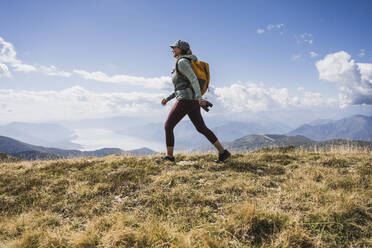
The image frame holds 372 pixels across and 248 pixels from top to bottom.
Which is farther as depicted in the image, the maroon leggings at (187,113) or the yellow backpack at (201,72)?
the maroon leggings at (187,113)

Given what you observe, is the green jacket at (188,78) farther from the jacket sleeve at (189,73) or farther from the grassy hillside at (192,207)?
the grassy hillside at (192,207)

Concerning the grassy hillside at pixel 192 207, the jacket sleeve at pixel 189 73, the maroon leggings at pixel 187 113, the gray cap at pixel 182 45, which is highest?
the gray cap at pixel 182 45

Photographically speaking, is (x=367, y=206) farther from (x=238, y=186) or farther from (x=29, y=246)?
(x=29, y=246)

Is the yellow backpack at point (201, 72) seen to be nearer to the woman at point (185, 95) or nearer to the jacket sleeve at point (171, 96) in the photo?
the woman at point (185, 95)

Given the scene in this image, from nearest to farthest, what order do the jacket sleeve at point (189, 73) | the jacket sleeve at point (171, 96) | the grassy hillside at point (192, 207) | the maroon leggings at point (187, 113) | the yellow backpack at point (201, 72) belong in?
the grassy hillside at point (192, 207) < the jacket sleeve at point (189, 73) < the yellow backpack at point (201, 72) < the maroon leggings at point (187, 113) < the jacket sleeve at point (171, 96)

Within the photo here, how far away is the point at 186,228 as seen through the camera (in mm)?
2533

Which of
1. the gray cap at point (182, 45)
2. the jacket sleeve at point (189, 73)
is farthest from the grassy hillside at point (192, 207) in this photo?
the gray cap at point (182, 45)

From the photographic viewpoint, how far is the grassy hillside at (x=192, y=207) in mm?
→ 2234

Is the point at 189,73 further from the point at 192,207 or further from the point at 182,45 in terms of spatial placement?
the point at 192,207

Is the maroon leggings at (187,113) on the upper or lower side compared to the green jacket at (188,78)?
lower

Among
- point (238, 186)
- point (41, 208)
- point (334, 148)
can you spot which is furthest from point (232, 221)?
point (334, 148)

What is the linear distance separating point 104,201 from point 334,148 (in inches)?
363

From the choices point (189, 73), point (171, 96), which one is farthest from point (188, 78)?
point (171, 96)

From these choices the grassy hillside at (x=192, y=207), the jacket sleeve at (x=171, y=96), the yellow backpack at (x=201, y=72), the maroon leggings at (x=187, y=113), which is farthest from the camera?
the jacket sleeve at (x=171, y=96)
